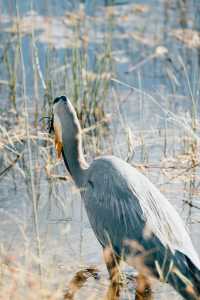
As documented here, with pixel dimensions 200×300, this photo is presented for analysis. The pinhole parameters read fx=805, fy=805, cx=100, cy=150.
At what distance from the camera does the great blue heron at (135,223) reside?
348cm

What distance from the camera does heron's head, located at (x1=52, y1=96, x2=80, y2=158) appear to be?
427 cm

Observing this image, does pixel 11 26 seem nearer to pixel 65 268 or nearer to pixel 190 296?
pixel 65 268

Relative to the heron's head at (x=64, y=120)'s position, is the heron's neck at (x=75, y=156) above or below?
below

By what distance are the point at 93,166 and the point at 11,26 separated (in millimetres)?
3223

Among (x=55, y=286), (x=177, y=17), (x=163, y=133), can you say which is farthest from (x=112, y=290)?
(x=177, y=17)

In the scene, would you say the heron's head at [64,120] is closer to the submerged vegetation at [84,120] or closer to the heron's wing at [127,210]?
the submerged vegetation at [84,120]

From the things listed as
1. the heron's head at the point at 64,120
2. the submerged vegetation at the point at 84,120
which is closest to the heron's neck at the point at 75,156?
the heron's head at the point at 64,120

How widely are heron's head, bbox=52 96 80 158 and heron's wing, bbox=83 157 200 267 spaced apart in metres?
0.33

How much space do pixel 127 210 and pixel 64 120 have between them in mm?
→ 767

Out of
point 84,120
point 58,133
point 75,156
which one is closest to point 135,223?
point 75,156

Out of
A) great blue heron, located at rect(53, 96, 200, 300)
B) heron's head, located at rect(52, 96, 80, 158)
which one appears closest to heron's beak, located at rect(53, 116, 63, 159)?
heron's head, located at rect(52, 96, 80, 158)

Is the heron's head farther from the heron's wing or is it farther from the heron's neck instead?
the heron's wing

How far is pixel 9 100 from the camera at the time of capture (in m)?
5.89

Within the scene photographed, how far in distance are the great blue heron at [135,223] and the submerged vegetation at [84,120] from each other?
0.22m
